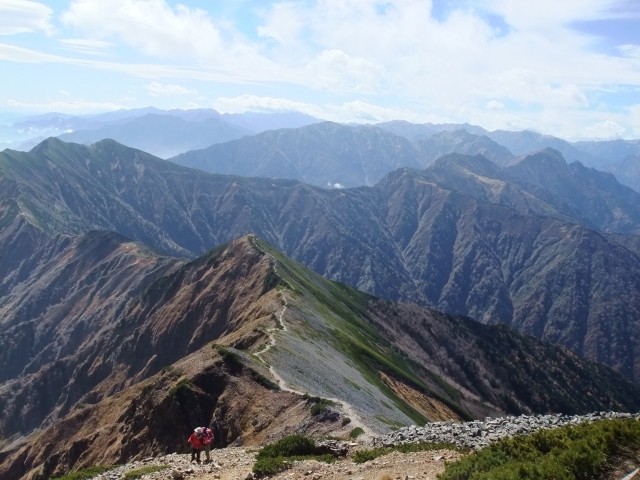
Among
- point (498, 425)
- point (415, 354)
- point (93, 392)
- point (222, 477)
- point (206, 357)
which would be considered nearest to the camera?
point (222, 477)

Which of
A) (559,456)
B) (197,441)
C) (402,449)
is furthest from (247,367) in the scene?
(559,456)

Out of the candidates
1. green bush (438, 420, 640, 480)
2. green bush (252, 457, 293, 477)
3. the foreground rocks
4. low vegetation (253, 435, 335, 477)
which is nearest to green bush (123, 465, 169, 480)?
low vegetation (253, 435, 335, 477)

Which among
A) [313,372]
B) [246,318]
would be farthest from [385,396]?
[246,318]

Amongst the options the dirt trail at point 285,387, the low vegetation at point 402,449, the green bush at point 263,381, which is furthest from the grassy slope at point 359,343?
the low vegetation at point 402,449

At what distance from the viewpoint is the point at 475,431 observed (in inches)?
1150

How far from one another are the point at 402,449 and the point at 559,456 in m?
10.6

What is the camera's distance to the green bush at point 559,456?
1767cm

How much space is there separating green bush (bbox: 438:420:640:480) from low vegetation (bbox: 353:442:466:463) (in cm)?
485

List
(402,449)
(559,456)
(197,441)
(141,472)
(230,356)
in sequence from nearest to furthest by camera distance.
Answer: (559,456) → (402,449) → (141,472) → (197,441) → (230,356)

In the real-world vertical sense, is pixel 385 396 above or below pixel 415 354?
above

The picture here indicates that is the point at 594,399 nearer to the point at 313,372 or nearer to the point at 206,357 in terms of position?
the point at 313,372

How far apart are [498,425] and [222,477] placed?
615 inches

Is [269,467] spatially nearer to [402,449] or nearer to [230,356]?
[402,449]

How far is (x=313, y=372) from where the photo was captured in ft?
212
